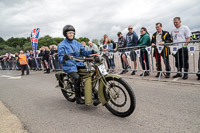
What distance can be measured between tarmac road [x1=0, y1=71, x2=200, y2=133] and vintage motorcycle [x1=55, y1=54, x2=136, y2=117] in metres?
0.22

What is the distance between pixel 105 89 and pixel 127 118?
2.31 ft

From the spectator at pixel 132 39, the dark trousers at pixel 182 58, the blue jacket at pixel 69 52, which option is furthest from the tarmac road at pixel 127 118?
the spectator at pixel 132 39

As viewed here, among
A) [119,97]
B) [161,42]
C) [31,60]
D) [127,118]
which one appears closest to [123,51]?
[161,42]

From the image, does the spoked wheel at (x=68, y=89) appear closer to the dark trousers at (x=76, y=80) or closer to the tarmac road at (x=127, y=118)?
the tarmac road at (x=127, y=118)

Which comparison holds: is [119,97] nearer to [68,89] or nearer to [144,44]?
[68,89]

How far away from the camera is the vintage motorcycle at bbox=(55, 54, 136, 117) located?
2.87 metres

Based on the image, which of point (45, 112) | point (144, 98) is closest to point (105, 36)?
point (144, 98)

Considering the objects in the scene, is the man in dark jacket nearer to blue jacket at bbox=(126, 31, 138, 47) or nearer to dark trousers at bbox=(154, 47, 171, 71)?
dark trousers at bbox=(154, 47, 171, 71)

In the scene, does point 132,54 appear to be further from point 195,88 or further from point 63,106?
point 63,106

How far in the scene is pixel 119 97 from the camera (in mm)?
2984

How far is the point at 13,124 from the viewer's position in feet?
10.2

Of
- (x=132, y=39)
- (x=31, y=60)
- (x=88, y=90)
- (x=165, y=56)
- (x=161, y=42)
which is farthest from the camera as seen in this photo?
(x=31, y=60)

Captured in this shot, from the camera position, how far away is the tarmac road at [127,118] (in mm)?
2621

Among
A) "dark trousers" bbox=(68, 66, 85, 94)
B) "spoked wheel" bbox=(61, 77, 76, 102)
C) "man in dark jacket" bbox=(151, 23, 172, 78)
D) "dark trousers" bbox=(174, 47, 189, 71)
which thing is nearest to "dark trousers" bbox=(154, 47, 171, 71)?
"man in dark jacket" bbox=(151, 23, 172, 78)
